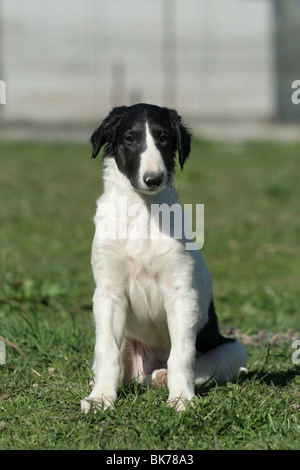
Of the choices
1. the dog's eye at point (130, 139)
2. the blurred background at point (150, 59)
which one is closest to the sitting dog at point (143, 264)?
the dog's eye at point (130, 139)

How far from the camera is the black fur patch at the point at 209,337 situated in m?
4.68

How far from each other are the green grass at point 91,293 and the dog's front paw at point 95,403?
48 mm

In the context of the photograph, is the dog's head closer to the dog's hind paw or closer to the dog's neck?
the dog's neck

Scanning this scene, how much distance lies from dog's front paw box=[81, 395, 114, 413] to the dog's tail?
762 millimetres

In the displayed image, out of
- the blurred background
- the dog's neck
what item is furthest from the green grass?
the blurred background

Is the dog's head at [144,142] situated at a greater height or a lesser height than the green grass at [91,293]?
greater

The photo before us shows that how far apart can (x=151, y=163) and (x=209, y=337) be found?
121cm

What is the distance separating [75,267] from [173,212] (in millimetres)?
3842

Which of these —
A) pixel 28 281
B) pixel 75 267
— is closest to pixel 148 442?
pixel 28 281

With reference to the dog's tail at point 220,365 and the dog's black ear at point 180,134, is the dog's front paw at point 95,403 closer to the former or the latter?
the dog's tail at point 220,365

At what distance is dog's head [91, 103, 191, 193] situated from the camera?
415 cm

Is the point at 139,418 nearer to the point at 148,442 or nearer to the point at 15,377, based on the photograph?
the point at 148,442

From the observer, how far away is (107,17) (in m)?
21.9

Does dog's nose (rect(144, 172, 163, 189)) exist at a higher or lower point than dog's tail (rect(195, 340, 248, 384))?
higher
